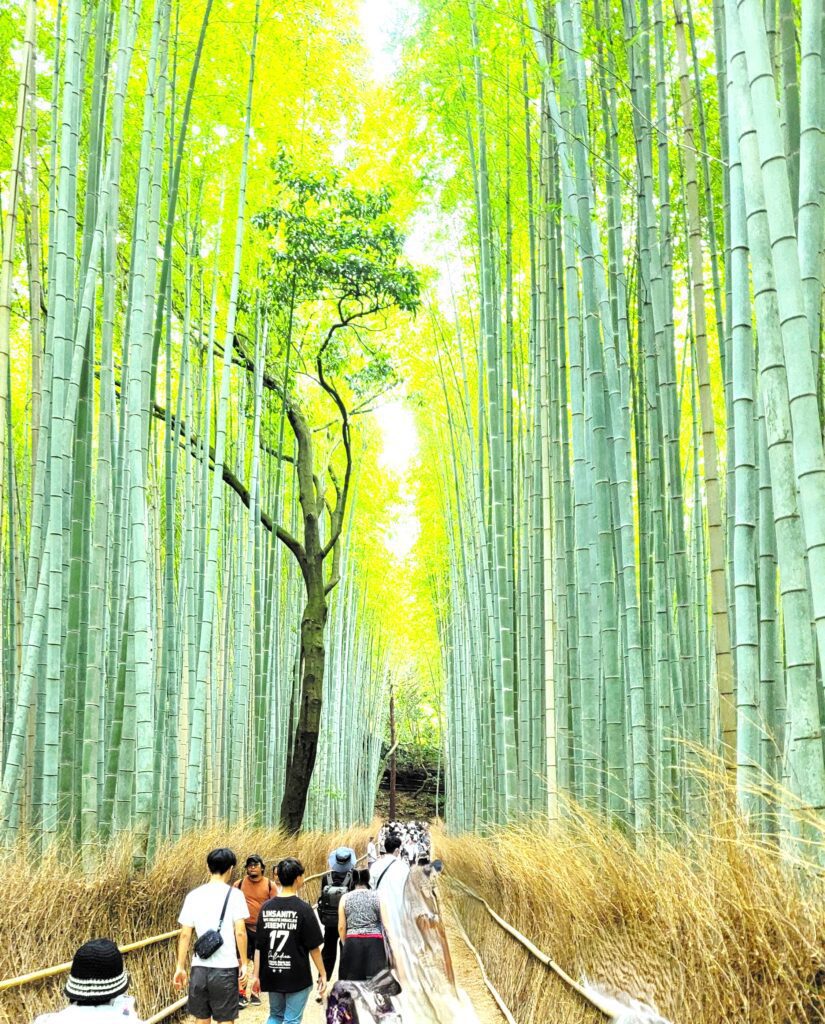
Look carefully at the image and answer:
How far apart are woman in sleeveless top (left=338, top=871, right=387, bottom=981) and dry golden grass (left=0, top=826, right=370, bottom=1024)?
0.86 m

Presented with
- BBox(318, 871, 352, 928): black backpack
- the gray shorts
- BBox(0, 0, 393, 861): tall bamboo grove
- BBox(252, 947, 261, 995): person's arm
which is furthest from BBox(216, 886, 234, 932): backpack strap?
BBox(318, 871, 352, 928): black backpack

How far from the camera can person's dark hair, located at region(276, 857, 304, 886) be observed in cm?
325

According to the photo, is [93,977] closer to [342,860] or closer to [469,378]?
[342,860]

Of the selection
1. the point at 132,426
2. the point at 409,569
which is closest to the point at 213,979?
the point at 132,426

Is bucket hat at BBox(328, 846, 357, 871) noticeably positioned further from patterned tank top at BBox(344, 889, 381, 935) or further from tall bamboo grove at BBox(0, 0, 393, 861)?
patterned tank top at BBox(344, 889, 381, 935)

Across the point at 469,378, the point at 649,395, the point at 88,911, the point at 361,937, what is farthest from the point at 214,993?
the point at 469,378

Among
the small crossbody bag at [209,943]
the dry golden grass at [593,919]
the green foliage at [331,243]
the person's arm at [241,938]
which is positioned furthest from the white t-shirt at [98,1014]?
the green foliage at [331,243]

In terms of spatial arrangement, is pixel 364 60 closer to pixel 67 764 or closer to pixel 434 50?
pixel 434 50

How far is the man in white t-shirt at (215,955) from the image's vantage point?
3016mm

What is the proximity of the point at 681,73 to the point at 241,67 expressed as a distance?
4015 mm

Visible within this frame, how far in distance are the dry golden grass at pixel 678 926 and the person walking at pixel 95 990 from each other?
3.31 feet

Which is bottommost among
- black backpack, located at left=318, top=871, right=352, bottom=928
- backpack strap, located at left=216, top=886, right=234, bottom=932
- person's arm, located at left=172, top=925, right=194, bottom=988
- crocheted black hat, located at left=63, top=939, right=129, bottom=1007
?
black backpack, located at left=318, top=871, right=352, bottom=928

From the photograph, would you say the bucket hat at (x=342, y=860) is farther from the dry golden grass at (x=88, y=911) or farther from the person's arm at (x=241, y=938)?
the person's arm at (x=241, y=938)

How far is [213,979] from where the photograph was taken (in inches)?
119
